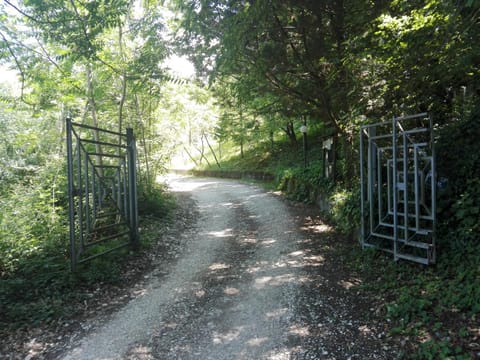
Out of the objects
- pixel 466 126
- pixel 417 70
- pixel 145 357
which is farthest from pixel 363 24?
pixel 145 357

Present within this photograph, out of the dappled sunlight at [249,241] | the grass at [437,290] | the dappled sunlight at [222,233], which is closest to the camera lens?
the grass at [437,290]

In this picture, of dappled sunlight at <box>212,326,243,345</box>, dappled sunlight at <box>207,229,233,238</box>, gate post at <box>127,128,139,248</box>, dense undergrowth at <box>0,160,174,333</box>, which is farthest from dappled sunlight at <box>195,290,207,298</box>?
dappled sunlight at <box>207,229,233,238</box>

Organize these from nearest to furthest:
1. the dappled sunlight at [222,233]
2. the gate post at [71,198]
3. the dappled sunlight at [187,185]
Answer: the gate post at [71,198] → the dappled sunlight at [222,233] → the dappled sunlight at [187,185]

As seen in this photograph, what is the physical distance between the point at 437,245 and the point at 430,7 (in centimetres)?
343

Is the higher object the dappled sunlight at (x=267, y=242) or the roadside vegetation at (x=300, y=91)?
the roadside vegetation at (x=300, y=91)

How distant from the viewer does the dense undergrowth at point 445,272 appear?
3.13m

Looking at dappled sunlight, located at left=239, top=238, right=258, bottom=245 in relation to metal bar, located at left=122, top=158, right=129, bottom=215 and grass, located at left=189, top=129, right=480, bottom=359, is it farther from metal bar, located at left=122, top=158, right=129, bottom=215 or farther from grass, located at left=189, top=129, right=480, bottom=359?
metal bar, located at left=122, top=158, right=129, bottom=215

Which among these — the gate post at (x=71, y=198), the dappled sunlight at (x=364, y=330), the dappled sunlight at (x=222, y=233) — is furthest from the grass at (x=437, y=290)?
the gate post at (x=71, y=198)

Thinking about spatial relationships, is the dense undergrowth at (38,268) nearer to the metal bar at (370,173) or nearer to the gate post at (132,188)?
the gate post at (132,188)

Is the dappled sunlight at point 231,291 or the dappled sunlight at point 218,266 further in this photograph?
the dappled sunlight at point 218,266

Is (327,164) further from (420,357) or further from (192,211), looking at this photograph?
(420,357)

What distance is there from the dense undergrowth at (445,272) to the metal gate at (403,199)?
20 centimetres

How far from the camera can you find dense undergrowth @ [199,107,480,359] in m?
3.13

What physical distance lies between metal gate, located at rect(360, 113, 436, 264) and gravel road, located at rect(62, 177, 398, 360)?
90 cm
